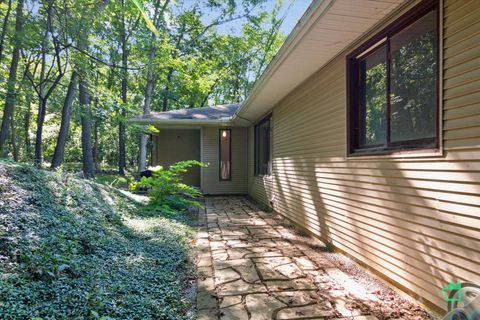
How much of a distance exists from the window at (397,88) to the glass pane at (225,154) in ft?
22.3

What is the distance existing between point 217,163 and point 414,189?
7806 millimetres

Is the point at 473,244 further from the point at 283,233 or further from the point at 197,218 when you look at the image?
the point at 197,218

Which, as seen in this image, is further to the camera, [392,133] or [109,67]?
[109,67]

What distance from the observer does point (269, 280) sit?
2.84 metres

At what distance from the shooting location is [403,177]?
240 centimetres

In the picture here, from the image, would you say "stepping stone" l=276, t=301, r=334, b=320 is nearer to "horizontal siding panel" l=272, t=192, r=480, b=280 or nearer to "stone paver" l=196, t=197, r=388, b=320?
"stone paver" l=196, t=197, r=388, b=320

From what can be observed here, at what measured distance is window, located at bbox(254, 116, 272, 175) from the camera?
7.42 m

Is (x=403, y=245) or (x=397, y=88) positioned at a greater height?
(x=397, y=88)

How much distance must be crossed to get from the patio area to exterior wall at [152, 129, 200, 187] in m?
7.01

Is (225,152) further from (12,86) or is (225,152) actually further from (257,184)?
(12,86)

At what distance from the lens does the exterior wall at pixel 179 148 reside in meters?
11.2

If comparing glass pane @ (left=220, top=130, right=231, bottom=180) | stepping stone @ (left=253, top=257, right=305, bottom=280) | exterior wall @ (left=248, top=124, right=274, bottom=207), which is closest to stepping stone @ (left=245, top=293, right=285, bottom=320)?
stepping stone @ (left=253, top=257, right=305, bottom=280)

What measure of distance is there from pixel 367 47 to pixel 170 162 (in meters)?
9.44

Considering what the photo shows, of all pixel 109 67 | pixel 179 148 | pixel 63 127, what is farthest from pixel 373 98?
pixel 179 148
